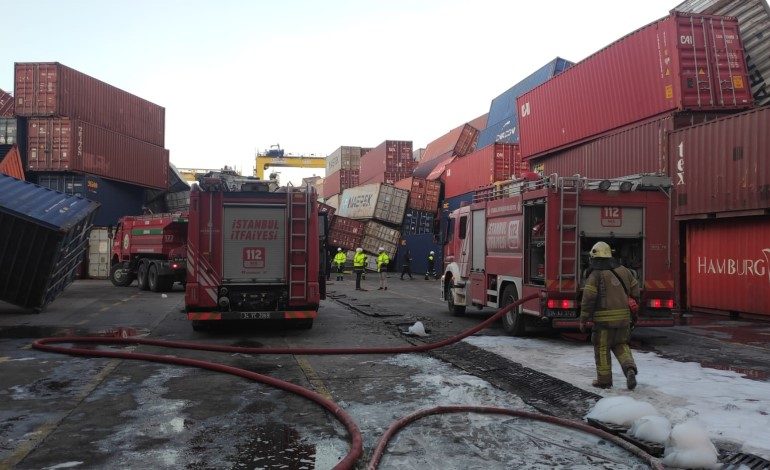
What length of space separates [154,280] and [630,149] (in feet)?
51.0

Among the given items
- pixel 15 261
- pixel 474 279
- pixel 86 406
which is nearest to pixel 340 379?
pixel 86 406

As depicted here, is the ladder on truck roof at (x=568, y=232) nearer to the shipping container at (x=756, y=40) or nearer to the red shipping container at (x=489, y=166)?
the shipping container at (x=756, y=40)

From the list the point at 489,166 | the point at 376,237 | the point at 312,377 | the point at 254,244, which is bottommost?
the point at 312,377

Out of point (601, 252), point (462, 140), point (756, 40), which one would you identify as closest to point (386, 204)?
point (462, 140)

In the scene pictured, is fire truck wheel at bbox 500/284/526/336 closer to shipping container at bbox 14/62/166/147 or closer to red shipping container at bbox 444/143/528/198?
red shipping container at bbox 444/143/528/198

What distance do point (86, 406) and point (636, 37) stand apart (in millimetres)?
15650

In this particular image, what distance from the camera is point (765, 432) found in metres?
4.75

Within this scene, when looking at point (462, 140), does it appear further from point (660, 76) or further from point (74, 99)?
point (660, 76)

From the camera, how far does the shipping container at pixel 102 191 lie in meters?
26.5

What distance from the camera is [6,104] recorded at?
29469mm

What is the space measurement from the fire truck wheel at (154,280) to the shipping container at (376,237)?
15984mm

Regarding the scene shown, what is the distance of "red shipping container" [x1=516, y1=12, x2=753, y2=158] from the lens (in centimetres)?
1431

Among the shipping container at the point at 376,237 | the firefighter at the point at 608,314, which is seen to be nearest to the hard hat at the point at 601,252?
the firefighter at the point at 608,314

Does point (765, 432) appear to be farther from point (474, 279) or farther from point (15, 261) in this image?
point (15, 261)
